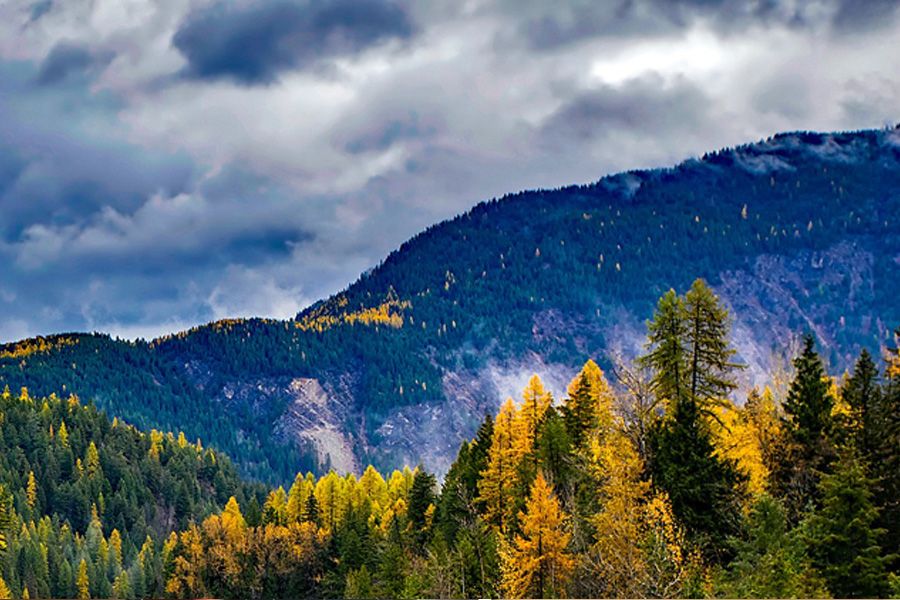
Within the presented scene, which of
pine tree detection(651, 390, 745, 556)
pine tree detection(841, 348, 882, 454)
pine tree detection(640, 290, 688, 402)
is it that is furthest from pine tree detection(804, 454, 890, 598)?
pine tree detection(640, 290, 688, 402)

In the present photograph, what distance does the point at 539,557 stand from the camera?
252ft

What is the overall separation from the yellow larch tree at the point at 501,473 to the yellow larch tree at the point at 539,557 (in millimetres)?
12625

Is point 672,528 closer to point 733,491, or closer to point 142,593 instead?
point 733,491

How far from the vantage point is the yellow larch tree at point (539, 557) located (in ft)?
253

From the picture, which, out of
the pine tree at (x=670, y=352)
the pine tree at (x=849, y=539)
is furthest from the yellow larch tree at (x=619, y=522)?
the pine tree at (x=849, y=539)

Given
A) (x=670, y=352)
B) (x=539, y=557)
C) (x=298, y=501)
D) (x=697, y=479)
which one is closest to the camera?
(x=697, y=479)

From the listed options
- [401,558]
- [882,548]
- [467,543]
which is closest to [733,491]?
[882,548]

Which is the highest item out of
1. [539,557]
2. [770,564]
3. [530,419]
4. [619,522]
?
[530,419]

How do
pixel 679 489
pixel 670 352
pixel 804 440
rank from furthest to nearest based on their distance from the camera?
pixel 670 352 < pixel 679 489 < pixel 804 440

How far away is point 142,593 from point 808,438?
503ft

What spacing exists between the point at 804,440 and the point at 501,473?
32325 millimetres

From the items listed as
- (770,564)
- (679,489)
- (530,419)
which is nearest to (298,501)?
(530,419)

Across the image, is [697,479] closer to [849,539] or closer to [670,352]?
[670,352]

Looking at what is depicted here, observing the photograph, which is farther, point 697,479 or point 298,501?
point 298,501
